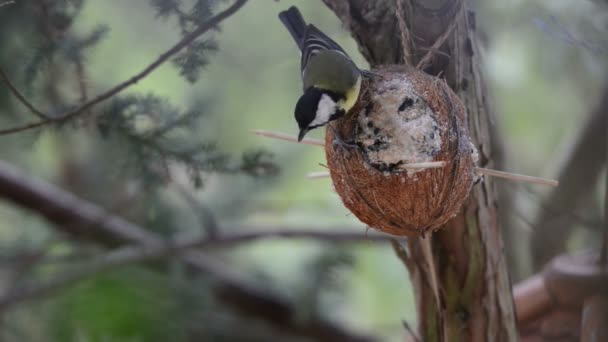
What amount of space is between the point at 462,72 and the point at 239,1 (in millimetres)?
524

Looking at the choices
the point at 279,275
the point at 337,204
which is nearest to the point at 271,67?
the point at 337,204

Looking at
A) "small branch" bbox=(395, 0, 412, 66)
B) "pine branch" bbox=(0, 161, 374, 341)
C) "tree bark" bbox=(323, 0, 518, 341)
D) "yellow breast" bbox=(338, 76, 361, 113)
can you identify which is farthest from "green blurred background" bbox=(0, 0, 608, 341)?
"yellow breast" bbox=(338, 76, 361, 113)

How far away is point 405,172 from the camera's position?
1371 mm

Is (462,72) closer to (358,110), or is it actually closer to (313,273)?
(358,110)

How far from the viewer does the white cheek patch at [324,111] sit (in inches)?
59.3

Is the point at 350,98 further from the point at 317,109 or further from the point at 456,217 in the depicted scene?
the point at 456,217

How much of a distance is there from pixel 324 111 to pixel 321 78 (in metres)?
0.23

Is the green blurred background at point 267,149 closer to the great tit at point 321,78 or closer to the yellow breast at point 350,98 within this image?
the great tit at point 321,78

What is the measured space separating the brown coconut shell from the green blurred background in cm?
98

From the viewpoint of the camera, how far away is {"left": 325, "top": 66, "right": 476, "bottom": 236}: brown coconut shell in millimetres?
1389

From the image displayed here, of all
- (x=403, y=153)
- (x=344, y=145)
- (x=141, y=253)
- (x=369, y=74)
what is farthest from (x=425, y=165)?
(x=141, y=253)

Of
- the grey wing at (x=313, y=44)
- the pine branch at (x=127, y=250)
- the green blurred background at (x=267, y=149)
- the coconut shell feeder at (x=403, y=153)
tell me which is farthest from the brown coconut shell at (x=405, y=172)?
the pine branch at (x=127, y=250)

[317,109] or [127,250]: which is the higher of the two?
[127,250]

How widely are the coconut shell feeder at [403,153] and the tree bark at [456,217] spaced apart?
0.35 ft
